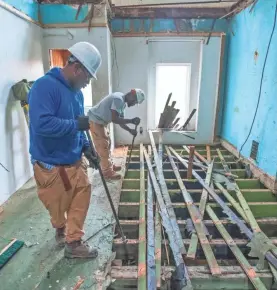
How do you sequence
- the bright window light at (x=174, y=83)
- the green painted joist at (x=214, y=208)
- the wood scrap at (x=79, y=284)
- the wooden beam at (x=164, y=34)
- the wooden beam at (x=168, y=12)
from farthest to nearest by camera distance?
the bright window light at (x=174, y=83) → the wooden beam at (x=164, y=34) → the wooden beam at (x=168, y=12) → the green painted joist at (x=214, y=208) → the wood scrap at (x=79, y=284)

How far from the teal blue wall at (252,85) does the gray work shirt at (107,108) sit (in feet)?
6.17

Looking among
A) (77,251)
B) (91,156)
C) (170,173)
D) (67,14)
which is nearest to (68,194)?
(91,156)

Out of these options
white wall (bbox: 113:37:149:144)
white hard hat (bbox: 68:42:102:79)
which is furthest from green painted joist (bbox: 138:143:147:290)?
white wall (bbox: 113:37:149:144)

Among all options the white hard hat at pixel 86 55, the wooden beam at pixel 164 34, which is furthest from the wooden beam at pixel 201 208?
the wooden beam at pixel 164 34

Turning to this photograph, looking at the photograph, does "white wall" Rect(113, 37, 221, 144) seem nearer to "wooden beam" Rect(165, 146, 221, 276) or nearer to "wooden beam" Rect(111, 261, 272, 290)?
"wooden beam" Rect(165, 146, 221, 276)

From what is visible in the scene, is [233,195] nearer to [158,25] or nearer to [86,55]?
[86,55]

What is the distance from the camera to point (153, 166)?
11.4 feet

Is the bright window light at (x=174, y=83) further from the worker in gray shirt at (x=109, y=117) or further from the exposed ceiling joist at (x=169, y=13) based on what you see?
the worker in gray shirt at (x=109, y=117)

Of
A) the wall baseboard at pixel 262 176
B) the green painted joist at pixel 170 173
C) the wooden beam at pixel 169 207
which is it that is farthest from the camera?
the green painted joist at pixel 170 173

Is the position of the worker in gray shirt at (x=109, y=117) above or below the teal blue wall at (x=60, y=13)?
below

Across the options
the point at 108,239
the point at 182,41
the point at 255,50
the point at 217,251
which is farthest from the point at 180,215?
the point at 182,41

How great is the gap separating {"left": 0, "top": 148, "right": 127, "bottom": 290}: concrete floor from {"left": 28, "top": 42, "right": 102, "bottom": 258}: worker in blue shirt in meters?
0.12

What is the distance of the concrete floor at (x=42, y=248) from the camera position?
5.22 ft

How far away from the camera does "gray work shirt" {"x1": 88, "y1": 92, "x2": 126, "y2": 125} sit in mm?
2926
